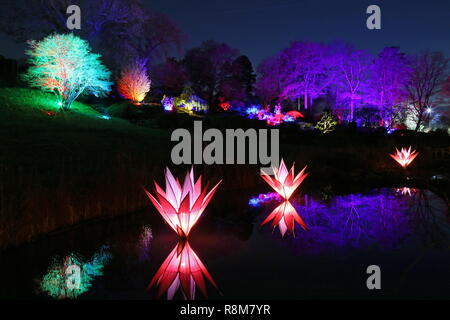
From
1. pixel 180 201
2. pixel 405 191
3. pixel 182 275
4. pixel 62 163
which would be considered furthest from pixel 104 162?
pixel 405 191

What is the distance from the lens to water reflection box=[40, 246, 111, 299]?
3.66 m

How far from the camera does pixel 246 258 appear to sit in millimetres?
4605

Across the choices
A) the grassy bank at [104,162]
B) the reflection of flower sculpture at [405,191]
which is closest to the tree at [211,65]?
the grassy bank at [104,162]

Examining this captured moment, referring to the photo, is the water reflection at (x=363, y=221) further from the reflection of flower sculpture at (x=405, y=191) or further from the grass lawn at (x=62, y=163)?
the grass lawn at (x=62, y=163)

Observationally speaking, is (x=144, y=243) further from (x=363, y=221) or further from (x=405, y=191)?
(x=405, y=191)

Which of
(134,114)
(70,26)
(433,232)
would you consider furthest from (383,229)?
(70,26)

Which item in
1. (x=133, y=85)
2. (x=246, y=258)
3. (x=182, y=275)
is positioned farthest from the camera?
(x=133, y=85)

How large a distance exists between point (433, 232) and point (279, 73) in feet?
120

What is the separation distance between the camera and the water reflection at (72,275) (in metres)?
3.66

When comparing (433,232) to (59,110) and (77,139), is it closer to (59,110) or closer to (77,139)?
(77,139)

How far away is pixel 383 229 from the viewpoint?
18.7 ft

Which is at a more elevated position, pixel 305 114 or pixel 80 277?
pixel 305 114

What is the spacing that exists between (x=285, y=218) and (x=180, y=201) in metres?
2.36

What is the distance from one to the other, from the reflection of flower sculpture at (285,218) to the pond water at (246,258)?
0.23 feet
